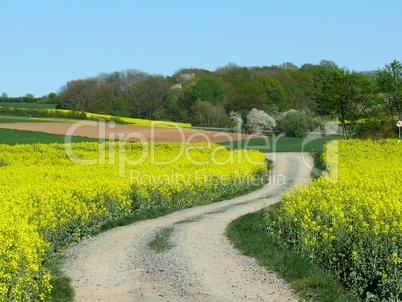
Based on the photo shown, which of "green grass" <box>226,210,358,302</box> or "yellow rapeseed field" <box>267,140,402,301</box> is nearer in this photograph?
"green grass" <box>226,210,358,302</box>

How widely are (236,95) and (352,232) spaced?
4807 inches

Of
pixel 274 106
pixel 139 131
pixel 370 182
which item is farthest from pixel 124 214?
pixel 274 106

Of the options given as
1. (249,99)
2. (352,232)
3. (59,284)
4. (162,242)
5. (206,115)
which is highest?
(249,99)

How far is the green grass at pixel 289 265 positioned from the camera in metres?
11.8

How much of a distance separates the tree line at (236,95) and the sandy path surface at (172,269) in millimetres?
55177

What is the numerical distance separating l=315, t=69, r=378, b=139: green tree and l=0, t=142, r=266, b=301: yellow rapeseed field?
2814cm

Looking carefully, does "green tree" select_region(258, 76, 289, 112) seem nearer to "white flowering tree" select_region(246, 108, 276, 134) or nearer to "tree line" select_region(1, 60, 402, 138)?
"tree line" select_region(1, 60, 402, 138)

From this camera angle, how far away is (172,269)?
14031 millimetres

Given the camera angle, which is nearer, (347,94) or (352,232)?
(352,232)

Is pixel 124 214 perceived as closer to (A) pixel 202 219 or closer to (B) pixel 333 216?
(A) pixel 202 219

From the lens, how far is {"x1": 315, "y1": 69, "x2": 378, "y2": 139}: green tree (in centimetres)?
7369

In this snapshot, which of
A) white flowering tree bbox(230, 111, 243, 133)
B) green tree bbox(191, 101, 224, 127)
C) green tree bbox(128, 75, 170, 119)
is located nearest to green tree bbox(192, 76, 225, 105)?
green tree bbox(128, 75, 170, 119)

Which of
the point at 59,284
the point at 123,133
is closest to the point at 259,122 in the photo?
the point at 123,133

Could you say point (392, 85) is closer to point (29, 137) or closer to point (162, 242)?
point (29, 137)
